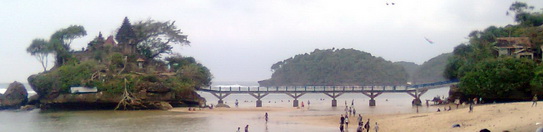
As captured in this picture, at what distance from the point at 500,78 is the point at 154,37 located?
3955cm

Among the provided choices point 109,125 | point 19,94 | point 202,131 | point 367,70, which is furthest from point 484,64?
point 367,70

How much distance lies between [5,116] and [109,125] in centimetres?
1572

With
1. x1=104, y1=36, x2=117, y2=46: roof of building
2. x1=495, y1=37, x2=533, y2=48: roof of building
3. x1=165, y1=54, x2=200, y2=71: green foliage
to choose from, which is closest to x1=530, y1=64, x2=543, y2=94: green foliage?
x1=495, y1=37, x2=533, y2=48: roof of building

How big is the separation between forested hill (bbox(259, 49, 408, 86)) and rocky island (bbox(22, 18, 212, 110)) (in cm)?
8525

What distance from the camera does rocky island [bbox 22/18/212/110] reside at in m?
56.3

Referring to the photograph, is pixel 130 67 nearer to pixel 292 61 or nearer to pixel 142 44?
pixel 142 44

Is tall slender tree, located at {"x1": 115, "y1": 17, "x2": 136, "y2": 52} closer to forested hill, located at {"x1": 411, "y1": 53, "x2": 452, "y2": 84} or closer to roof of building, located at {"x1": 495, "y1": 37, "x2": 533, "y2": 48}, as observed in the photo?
roof of building, located at {"x1": 495, "y1": 37, "x2": 533, "y2": 48}

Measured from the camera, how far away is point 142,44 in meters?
69.2

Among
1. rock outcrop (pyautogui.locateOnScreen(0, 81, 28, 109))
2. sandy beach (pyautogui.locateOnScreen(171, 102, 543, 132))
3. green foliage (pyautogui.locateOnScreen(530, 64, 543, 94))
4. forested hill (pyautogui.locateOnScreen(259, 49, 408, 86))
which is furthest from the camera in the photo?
forested hill (pyautogui.locateOnScreen(259, 49, 408, 86))

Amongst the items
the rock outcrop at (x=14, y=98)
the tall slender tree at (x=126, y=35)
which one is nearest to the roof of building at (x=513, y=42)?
the tall slender tree at (x=126, y=35)

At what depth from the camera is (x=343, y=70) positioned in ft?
499

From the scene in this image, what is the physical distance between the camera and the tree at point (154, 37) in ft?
225

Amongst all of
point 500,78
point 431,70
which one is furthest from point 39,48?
point 431,70

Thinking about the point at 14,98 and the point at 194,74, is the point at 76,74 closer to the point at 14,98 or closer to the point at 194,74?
the point at 14,98
